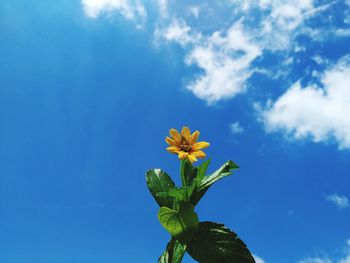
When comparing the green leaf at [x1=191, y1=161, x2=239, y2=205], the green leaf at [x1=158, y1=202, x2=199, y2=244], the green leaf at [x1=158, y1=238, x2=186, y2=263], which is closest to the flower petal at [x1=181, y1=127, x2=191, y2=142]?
the green leaf at [x1=191, y1=161, x2=239, y2=205]

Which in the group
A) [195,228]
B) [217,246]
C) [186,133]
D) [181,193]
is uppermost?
[186,133]

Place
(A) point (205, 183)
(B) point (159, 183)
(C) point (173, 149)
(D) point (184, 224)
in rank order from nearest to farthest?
(D) point (184, 224) → (A) point (205, 183) → (C) point (173, 149) → (B) point (159, 183)

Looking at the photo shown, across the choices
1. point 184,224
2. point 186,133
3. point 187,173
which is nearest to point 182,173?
point 187,173

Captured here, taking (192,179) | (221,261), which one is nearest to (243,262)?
(221,261)

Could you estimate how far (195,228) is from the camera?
7.82ft

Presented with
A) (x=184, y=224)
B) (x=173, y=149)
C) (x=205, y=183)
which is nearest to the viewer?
(x=184, y=224)

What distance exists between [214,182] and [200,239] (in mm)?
317

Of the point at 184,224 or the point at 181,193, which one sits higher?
the point at 181,193

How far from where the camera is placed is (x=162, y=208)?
2449 millimetres

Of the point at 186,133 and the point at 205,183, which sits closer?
the point at 205,183

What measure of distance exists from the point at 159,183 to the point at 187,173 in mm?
190

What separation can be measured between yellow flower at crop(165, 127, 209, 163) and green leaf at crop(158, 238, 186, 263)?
1.59ft

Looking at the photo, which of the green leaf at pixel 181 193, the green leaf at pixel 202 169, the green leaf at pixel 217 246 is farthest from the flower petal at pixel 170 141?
the green leaf at pixel 217 246

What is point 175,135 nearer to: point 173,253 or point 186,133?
point 186,133
